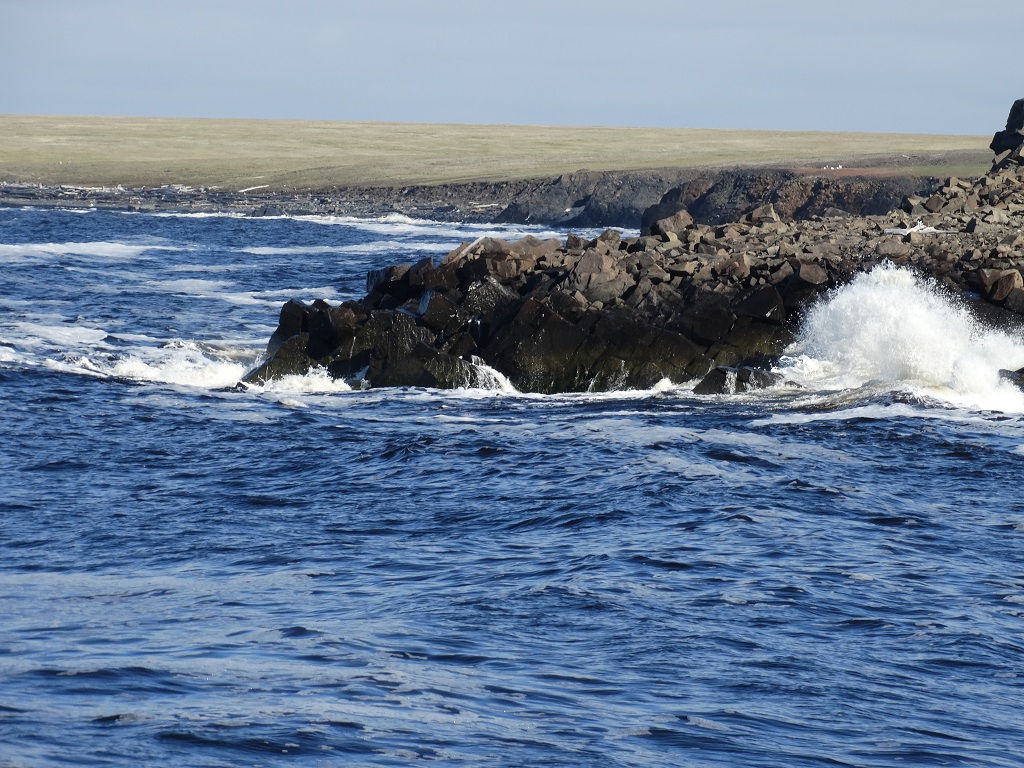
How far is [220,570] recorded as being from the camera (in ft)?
41.4

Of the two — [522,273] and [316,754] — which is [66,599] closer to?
[316,754]

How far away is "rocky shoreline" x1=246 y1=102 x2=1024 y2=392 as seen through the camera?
2309cm

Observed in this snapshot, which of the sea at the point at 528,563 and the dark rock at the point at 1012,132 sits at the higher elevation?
the dark rock at the point at 1012,132

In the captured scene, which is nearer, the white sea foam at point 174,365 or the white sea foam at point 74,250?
the white sea foam at point 174,365

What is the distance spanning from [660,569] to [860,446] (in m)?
6.27

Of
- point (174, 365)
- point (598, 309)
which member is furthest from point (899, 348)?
point (174, 365)

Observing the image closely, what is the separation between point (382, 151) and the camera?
134625 millimetres

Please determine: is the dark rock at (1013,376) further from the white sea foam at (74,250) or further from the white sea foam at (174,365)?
the white sea foam at (74,250)

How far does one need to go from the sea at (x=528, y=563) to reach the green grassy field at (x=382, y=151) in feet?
Result: 176

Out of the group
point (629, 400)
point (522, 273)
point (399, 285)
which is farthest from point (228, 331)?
point (629, 400)

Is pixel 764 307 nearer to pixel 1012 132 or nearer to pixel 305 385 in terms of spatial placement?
pixel 305 385

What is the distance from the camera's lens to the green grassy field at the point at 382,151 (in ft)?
343

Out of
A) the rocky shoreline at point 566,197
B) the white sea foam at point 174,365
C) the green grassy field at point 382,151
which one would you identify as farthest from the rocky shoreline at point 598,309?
the green grassy field at point 382,151

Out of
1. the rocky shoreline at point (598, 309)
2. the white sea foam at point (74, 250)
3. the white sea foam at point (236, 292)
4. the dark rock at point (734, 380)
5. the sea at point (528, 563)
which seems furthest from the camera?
the white sea foam at point (74, 250)
